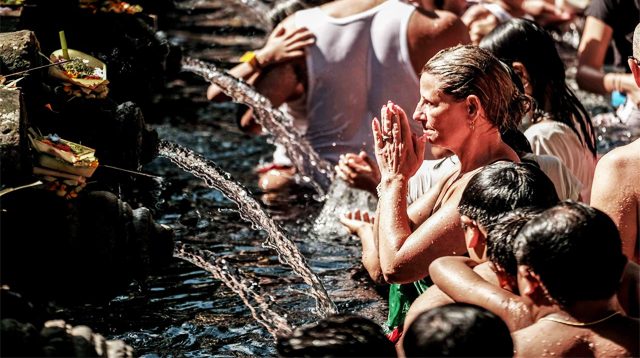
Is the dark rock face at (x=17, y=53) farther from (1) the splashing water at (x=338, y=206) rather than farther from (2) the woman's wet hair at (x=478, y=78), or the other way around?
(1) the splashing water at (x=338, y=206)

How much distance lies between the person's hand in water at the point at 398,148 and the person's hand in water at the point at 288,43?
253cm

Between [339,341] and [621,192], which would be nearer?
[339,341]

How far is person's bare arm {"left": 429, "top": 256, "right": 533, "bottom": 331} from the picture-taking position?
342 centimetres

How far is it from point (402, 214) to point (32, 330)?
159cm

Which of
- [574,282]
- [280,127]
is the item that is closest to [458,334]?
[574,282]

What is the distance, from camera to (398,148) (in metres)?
4.23

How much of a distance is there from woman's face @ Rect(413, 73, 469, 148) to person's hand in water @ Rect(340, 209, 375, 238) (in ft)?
2.46

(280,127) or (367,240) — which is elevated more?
(367,240)

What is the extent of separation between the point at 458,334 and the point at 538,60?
2809 mm

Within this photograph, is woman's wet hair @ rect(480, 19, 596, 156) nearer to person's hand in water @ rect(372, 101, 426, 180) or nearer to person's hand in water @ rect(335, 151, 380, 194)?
person's hand in water @ rect(335, 151, 380, 194)

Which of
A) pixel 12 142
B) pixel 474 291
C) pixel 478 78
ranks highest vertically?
pixel 12 142

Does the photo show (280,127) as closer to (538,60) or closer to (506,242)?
(538,60)

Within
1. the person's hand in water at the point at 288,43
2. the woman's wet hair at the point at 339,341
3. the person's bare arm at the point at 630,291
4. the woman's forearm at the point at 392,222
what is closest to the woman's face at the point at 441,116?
the woman's forearm at the point at 392,222

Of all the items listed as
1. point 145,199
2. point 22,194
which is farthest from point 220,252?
point 22,194
